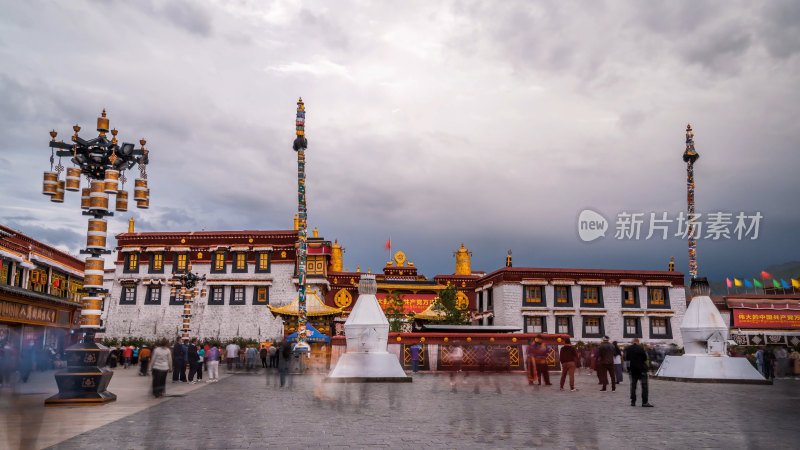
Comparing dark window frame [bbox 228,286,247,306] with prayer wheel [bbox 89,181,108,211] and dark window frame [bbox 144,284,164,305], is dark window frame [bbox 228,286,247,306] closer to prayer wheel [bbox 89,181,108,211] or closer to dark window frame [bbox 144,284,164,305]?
dark window frame [bbox 144,284,164,305]

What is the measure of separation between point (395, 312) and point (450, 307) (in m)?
4.59

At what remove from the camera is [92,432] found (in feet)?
29.6

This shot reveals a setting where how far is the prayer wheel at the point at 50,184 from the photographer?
1477cm

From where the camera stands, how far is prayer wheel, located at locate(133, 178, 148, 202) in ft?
50.4

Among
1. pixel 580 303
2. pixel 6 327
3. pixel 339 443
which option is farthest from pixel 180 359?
pixel 580 303

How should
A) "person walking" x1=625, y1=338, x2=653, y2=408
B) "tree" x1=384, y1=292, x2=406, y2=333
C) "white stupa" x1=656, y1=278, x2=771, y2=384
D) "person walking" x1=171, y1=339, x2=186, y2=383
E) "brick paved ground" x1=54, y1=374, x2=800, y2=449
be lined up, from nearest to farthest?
"brick paved ground" x1=54, y1=374, x2=800, y2=449, "person walking" x1=625, y1=338, x2=653, y2=408, "person walking" x1=171, y1=339, x2=186, y2=383, "white stupa" x1=656, y1=278, x2=771, y2=384, "tree" x1=384, y1=292, x2=406, y2=333

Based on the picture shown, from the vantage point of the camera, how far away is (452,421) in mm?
10430

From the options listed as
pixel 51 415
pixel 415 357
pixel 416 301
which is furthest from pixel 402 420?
pixel 416 301

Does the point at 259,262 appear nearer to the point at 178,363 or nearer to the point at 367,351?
the point at 178,363

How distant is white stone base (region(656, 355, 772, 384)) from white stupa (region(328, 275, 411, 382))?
403 inches

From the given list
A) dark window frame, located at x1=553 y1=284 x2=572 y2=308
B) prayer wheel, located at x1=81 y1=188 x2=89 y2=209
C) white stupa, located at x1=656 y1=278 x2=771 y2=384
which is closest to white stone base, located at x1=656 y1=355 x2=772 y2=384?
white stupa, located at x1=656 y1=278 x2=771 y2=384

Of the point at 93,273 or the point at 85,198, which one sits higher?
the point at 85,198

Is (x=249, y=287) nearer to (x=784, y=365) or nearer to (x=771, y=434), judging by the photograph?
(x=784, y=365)

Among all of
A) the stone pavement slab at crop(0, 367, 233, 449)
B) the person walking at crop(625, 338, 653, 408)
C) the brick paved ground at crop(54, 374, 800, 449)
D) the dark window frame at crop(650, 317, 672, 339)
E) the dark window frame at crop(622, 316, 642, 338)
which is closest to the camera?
the stone pavement slab at crop(0, 367, 233, 449)
